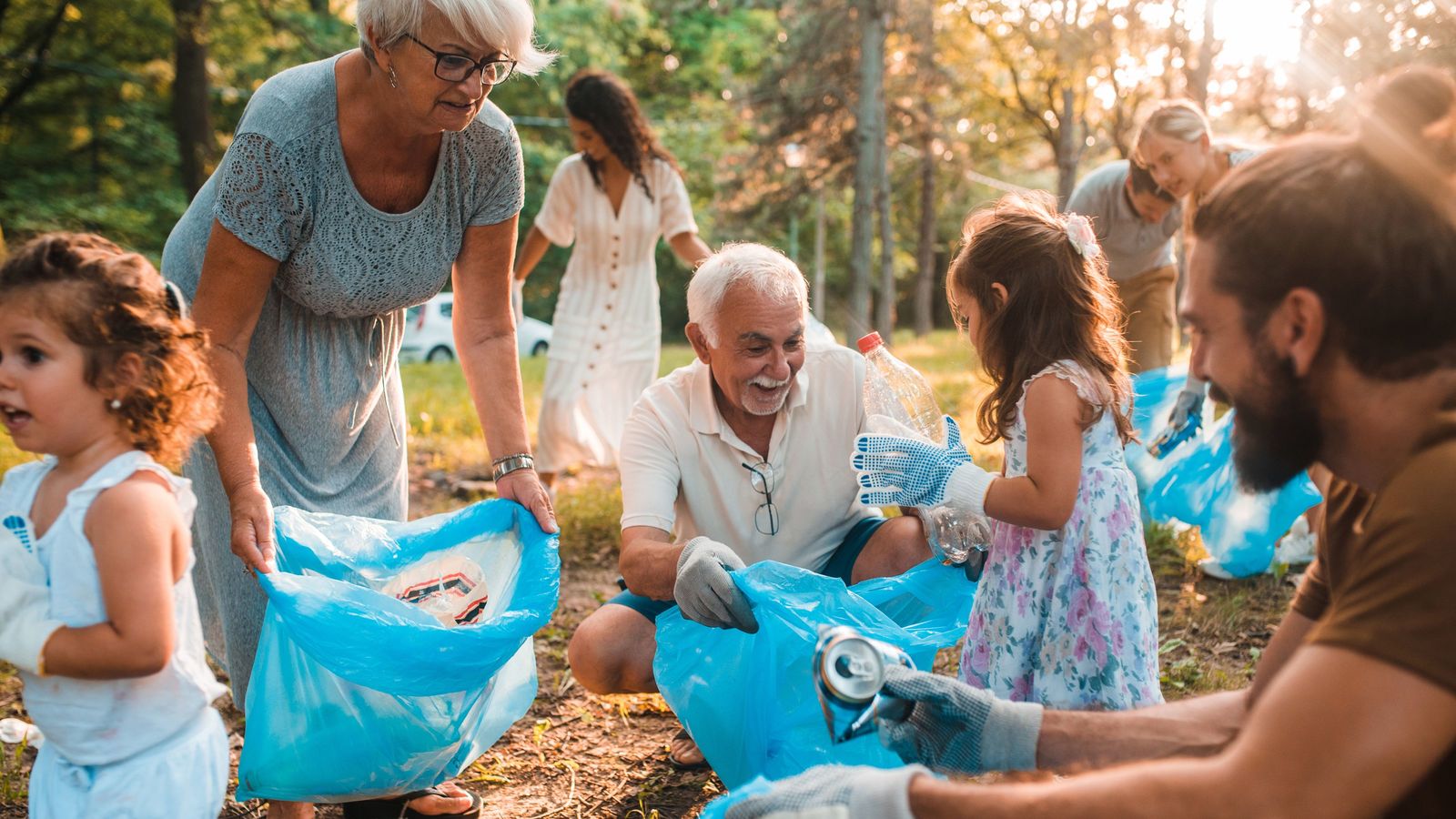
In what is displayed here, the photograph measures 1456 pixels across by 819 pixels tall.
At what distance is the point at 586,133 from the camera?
16.8ft

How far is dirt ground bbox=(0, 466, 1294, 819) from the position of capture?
9.21ft

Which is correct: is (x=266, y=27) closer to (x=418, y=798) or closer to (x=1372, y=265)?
(x=418, y=798)

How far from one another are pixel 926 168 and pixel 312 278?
65.8ft

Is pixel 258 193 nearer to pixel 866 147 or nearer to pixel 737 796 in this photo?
pixel 737 796

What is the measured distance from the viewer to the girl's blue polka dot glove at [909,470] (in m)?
2.34

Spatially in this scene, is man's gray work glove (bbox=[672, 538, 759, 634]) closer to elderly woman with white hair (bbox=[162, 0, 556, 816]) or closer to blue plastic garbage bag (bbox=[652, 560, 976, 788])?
blue plastic garbage bag (bbox=[652, 560, 976, 788])

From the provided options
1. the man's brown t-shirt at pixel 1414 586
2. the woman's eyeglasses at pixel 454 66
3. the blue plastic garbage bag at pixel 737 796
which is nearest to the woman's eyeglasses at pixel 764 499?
the woman's eyeglasses at pixel 454 66

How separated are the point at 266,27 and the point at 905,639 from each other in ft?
52.6

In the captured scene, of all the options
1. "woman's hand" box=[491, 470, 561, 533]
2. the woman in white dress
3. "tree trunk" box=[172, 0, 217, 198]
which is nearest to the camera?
"woman's hand" box=[491, 470, 561, 533]

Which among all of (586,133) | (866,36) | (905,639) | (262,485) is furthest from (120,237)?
(905,639)

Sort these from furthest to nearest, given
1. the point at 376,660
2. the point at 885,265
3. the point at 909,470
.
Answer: the point at 885,265, the point at 909,470, the point at 376,660

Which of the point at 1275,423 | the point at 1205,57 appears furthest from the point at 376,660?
the point at 1205,57

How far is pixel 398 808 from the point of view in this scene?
2.63 metres

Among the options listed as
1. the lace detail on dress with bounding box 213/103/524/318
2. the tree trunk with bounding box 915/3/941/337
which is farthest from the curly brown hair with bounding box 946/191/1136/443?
the tree trunk with bounding box 915/3/941/337
